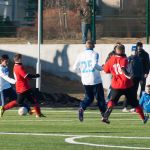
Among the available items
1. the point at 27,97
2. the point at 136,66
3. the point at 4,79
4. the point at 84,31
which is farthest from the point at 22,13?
the point at 27,97

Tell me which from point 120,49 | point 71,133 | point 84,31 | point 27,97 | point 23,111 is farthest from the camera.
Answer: point 84,31

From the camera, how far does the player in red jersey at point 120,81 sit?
70.1ft

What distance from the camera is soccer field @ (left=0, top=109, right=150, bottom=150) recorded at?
16.1 m

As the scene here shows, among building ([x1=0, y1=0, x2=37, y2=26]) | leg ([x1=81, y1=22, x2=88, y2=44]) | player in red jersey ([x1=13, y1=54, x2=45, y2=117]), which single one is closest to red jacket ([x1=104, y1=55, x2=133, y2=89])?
player in red jersey ([x1=13, y1=54, x2=45, y2=117])

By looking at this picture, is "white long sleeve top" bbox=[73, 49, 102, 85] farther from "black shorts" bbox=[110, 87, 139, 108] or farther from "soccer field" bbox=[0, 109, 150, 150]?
"black shorts" bbox=[110, 87, 139, 108]

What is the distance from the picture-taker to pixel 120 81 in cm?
2144

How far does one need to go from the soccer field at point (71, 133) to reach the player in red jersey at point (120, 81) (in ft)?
1.46

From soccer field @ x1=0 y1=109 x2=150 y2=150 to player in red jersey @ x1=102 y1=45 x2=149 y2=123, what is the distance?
0.45 meters

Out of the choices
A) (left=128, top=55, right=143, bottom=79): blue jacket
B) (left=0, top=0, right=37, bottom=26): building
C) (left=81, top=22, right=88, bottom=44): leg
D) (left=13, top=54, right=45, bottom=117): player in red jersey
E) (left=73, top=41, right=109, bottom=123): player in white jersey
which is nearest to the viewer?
(left=73, top=41, right=109, bottom=123): player in white jersey

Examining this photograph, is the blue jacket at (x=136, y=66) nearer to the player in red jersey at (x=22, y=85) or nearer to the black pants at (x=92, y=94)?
the player in red jersey at (x=22, y=85)

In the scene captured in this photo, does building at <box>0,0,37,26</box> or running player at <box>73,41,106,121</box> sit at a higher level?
building at <box>0,0,37,26</box>

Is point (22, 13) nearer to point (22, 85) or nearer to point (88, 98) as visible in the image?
point (22, 85)

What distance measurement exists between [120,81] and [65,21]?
21.6 metres

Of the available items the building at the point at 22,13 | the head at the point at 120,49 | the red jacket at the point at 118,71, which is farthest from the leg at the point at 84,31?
the head at the point at 120,49
